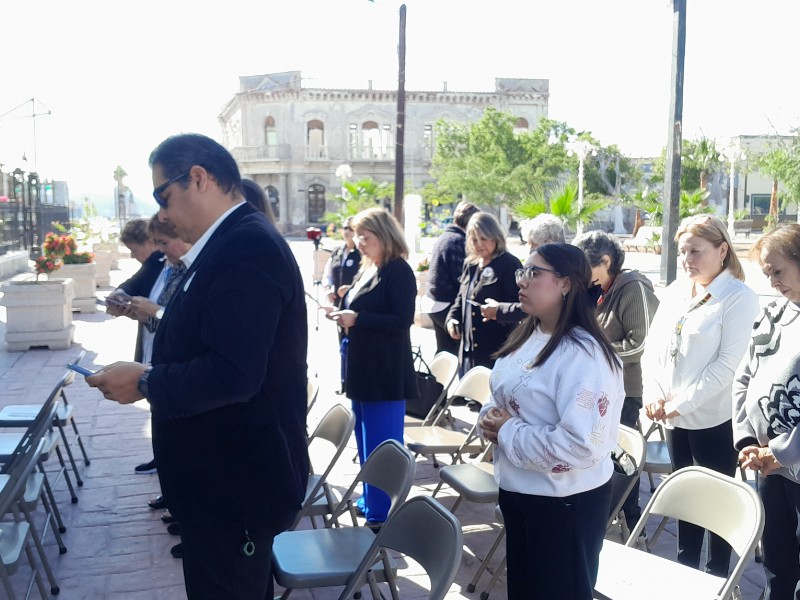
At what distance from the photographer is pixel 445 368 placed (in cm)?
591

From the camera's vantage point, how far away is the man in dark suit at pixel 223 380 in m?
2.16

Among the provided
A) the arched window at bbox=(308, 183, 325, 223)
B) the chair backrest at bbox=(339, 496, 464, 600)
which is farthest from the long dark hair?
the arched window at bbox=(308, 183, 325, 223)

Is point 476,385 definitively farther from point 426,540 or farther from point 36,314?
point 36,314

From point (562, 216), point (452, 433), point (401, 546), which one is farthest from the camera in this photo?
point (562, 216)

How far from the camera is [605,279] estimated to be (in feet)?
14.8

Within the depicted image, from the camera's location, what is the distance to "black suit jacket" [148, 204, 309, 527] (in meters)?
2.15

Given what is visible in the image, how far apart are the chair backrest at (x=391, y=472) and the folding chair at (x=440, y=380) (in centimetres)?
198

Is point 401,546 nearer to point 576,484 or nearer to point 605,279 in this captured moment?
point 576,484

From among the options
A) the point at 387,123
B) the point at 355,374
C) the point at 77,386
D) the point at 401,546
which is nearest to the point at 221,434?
the point at 401,546

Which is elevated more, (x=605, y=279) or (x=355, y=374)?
(x=605, y=279)

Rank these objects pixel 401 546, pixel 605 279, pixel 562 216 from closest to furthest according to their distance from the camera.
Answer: pixel 401 546 → pixel 605 279 → pixel 562 216

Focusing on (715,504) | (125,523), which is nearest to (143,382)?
(715,504)

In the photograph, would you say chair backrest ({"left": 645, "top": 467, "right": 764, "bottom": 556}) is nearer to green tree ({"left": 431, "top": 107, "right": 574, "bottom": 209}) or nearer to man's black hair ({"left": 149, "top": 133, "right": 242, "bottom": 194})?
man's black hair ({"left": 149, "top": 133, "right": 242, "bottom": 194})

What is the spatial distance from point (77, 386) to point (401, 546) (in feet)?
21.5
